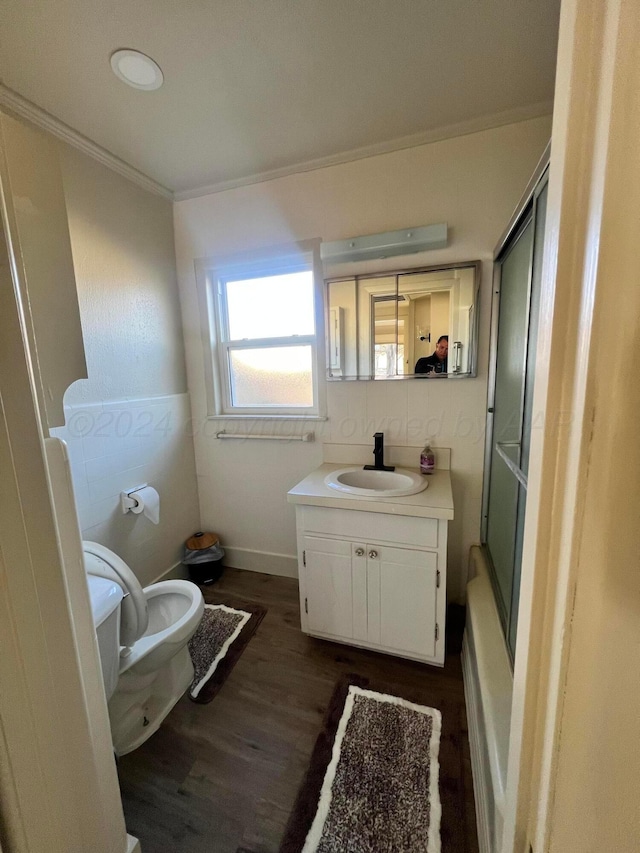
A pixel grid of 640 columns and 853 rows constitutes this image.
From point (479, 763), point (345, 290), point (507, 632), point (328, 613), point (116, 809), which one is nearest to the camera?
point (116, 809)

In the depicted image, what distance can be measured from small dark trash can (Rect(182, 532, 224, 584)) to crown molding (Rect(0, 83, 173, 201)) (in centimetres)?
212

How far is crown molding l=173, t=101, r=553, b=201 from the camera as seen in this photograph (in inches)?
55.1

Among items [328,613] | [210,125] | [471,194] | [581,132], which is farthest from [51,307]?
[471,194]

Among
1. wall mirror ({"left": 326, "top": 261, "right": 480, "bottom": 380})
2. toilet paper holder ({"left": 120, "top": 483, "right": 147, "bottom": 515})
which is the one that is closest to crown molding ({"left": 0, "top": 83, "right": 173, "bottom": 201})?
wall mirror ({"left": 326, "top": 261, "right": 480, "bottom": 380})

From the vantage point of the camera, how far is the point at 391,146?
5.19 ft

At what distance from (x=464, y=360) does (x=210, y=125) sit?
1.57 meters

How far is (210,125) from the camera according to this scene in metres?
1.44

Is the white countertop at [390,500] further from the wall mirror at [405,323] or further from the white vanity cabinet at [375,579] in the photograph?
the wall mirror at [405,323]

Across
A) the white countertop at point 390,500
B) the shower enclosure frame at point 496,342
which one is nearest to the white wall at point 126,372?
the white countertop at point 390,500

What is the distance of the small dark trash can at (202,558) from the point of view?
2.10 m

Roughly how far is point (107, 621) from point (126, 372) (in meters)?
1.25

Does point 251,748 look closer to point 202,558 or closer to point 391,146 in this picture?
point 202,558

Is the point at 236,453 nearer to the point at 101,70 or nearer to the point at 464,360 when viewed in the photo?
the point at 464,360

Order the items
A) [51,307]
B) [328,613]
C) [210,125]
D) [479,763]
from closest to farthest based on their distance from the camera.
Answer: [51,307] → [479,763] → [210,125] → [328,613]
